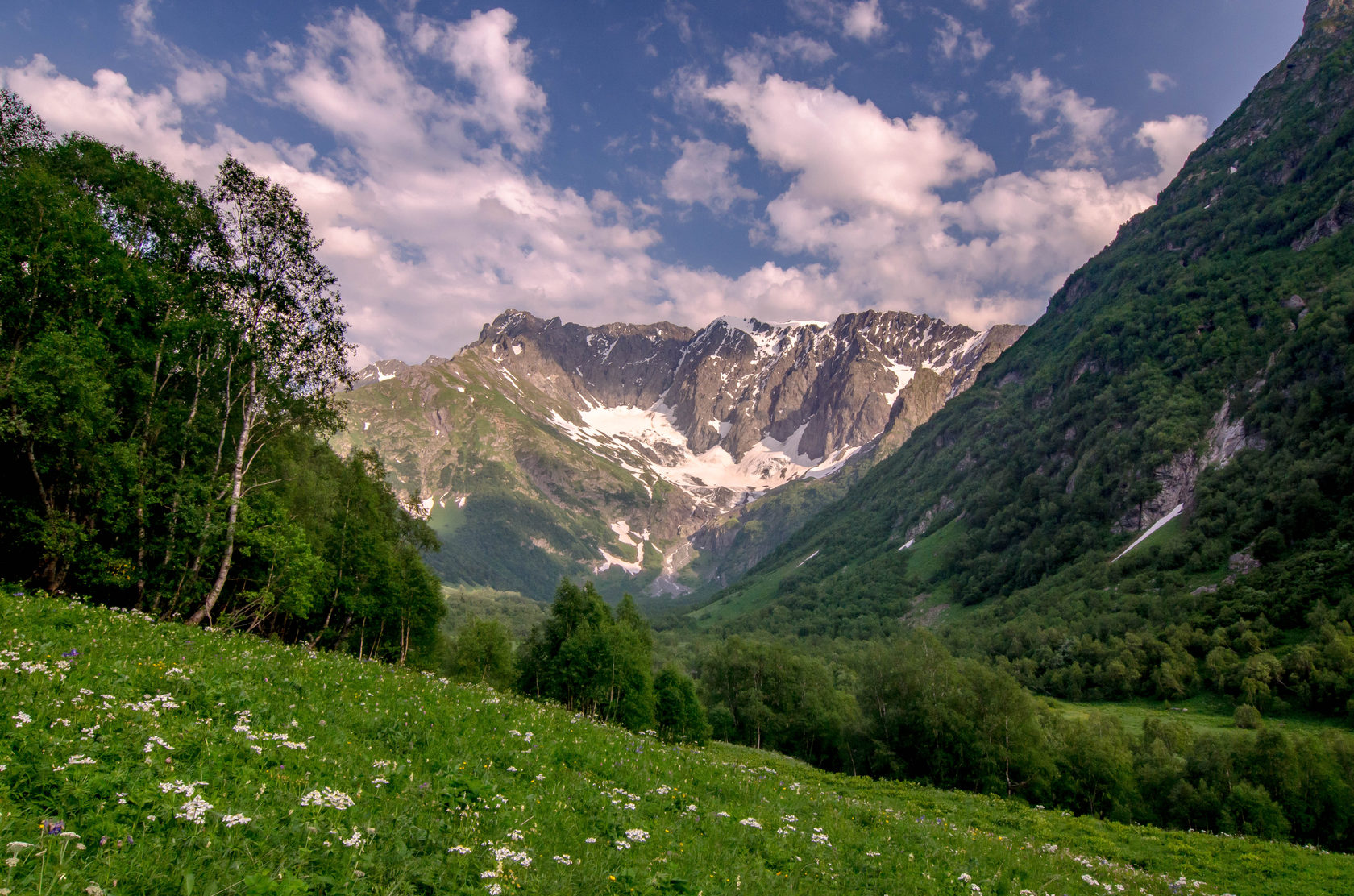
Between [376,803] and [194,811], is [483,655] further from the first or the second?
[194,811]

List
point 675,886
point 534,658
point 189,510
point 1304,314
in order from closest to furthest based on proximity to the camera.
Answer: point 675,886
point 189,510
point 534,658
point 1304,314

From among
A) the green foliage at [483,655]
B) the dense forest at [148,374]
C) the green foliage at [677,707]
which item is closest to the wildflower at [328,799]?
the dense forest at [148,374]

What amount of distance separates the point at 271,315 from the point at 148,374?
5.44m

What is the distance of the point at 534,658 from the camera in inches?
3201

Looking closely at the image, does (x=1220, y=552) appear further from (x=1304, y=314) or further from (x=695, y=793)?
(x=695, y=793)

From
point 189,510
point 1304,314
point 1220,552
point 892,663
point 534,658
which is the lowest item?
point 534,658

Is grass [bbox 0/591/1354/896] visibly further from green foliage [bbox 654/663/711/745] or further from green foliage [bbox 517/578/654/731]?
green foliage [bbox 654/663/711/745]

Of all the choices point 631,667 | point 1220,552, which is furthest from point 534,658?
point 1220,552

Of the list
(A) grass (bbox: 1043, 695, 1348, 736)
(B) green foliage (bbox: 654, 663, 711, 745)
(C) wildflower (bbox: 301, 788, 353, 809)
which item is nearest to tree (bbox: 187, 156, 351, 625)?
(C) wildflower (bbox: 301, 788, 353, 809)

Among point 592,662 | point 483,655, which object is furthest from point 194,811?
point 483,655

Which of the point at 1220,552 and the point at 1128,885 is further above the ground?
the point at 1220,552

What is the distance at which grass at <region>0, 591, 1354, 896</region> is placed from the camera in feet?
21.1

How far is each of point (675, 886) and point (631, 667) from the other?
66.8 m

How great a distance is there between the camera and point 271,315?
28531 mm
